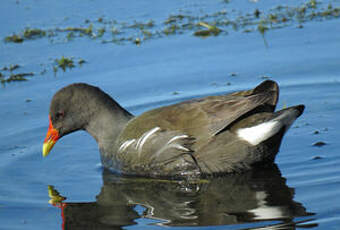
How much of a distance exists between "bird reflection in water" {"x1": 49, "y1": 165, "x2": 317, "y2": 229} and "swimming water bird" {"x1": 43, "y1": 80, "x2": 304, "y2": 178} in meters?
0.12

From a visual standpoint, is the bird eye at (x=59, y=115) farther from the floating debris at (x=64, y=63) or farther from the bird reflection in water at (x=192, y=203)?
the floating debris at (x=64, y=63)

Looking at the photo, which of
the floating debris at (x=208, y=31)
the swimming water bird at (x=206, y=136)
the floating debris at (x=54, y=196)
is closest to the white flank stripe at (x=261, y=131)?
the swimming water bird at (x=206, y=136)

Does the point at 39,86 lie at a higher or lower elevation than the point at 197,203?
higher

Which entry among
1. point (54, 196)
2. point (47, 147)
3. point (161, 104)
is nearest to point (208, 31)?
point (161, 104)

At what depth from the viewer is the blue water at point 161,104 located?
4.79m

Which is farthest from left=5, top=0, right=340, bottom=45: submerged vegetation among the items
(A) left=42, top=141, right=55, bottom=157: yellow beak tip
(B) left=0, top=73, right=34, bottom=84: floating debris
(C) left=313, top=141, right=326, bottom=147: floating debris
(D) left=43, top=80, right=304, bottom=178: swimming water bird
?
(D) left=43, top=80, right=304, bottom=178: swimming water bird

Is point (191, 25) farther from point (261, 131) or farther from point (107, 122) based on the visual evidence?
point (261, 131)

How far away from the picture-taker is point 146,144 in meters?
5.63

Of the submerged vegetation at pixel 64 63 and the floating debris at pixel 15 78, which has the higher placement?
the submerged vegetation at pixel 64 63

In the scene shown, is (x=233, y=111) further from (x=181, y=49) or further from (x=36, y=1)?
(x=36, y=1)

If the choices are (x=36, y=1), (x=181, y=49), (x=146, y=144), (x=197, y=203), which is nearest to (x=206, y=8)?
(x=181, y=49)

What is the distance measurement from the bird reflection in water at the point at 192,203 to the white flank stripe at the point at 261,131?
1.06ft

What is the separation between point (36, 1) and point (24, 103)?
12.0ft

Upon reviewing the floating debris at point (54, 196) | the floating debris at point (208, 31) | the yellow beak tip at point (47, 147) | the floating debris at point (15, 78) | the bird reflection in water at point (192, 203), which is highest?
the floating debris at point (208, 31)
